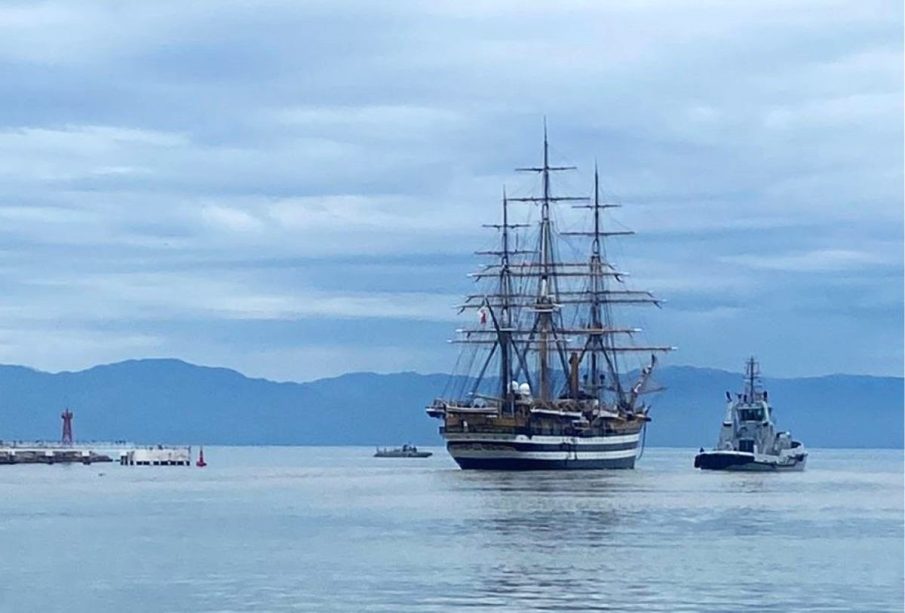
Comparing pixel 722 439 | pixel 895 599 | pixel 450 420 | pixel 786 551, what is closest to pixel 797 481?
pixel 722 439

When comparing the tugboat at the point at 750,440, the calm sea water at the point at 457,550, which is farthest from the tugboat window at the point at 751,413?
the calm sea water at the point at 457,550

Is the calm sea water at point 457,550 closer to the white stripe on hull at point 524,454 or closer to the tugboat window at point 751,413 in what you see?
the white stripe on hull at point 524,454

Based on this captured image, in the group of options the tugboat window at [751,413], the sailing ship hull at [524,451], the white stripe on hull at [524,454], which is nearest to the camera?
the sailing ship hull at [524,451]

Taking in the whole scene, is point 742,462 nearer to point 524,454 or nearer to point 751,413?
point 751,413

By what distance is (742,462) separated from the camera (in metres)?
150

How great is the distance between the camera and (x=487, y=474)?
136 m

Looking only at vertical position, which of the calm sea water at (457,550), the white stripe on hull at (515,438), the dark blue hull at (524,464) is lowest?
the calm sea water at (457,550)

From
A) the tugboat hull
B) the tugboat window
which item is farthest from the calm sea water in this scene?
the tugboat hull

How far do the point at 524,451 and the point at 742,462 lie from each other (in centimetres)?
2189

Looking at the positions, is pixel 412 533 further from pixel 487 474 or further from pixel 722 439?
pixel 722 439

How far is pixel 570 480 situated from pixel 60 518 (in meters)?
45.8

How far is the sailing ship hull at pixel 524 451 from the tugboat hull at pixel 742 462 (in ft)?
35.2

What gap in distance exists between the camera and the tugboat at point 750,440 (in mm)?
145025

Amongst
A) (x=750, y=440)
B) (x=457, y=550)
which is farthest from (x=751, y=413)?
(x=457, y=550)
